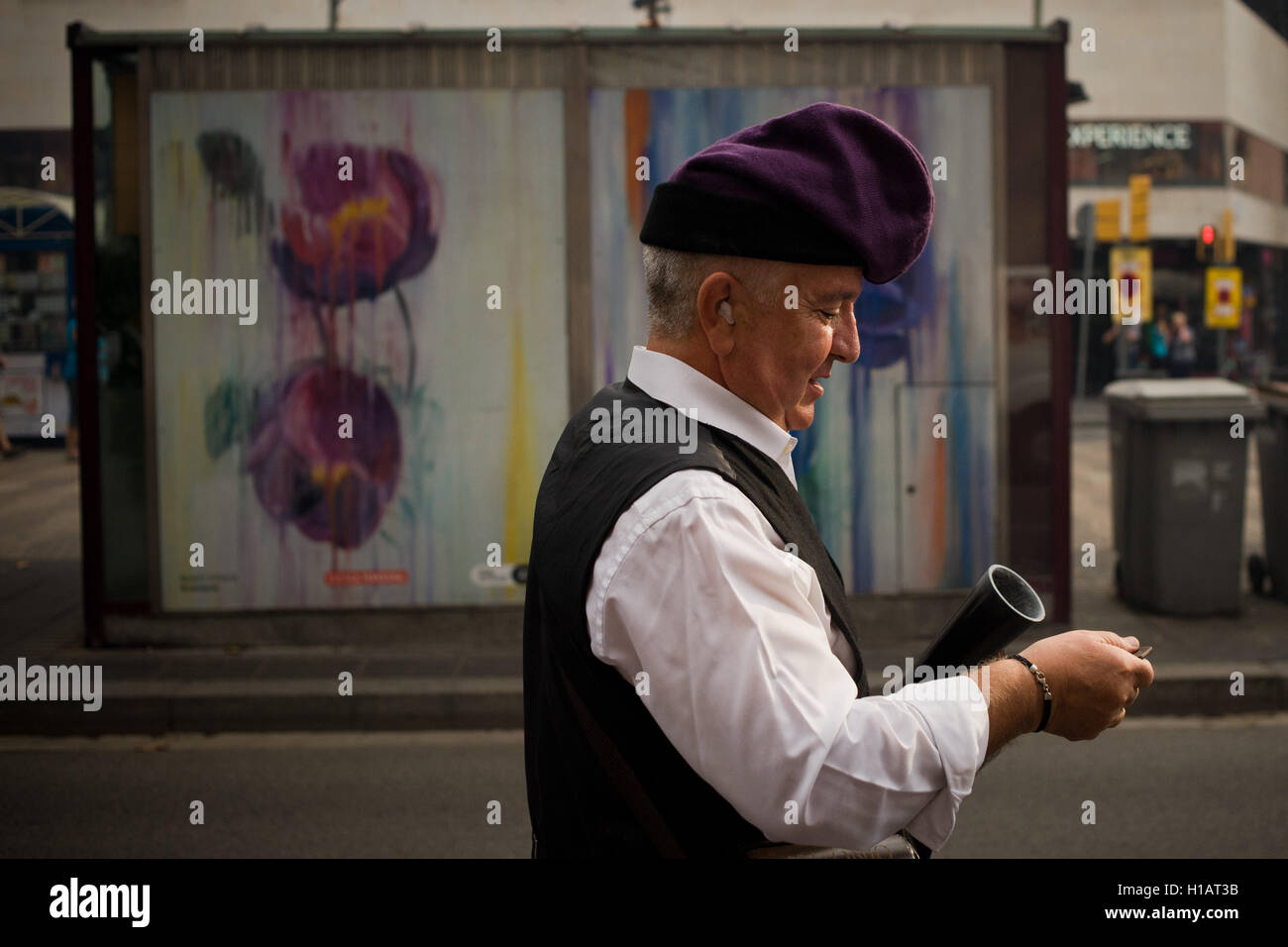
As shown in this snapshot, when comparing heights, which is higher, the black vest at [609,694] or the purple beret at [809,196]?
the purple beret at [809,196]

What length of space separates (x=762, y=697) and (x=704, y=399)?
1.43ft

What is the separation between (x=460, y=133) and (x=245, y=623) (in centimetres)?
293

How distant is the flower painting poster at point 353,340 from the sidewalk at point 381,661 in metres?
0.19

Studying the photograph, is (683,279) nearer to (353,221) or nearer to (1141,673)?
(1141,673)

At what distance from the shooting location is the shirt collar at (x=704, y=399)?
1.54 metres

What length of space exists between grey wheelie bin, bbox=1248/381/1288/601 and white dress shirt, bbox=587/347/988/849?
740 cm

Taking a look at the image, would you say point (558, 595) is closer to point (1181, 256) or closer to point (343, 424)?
point (343, 424)

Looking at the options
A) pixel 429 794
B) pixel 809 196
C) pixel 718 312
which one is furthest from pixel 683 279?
pixel 429 794
